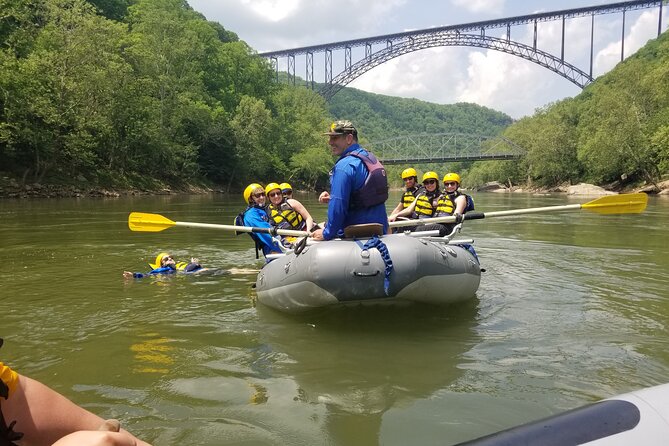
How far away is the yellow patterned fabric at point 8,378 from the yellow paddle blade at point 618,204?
5.79m

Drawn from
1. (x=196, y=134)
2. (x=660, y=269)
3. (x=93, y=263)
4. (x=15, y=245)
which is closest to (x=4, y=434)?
(x=93, y=263)

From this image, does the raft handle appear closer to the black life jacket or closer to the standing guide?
the standing guide

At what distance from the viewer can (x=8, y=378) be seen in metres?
1.60

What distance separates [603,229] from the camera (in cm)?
1262

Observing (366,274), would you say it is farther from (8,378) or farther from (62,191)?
(62,191)

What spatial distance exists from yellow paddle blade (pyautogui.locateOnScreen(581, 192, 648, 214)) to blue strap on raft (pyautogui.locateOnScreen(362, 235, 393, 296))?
3084 mm

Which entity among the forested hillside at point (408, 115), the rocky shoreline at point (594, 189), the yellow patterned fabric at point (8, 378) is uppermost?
the forested hillside at point (408, 115)

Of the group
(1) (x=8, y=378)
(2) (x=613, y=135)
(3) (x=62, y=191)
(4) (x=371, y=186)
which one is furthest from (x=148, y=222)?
(2) (x=613, y=135)

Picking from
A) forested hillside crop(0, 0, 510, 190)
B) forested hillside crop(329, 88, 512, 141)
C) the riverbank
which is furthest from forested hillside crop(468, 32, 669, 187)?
forested hillside crop(329, 88, 512, 141)

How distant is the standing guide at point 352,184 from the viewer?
170 inches

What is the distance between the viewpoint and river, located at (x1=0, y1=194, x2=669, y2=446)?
2732mm

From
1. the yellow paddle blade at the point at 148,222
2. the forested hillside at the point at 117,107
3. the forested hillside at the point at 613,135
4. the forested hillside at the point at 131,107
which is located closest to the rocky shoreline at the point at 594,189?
the forested hillside at the point at 613,135

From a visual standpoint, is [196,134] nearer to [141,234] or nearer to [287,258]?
[141,234]

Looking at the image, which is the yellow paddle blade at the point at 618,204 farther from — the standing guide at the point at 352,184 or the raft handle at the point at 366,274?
the raft handle at the point at 366,274
